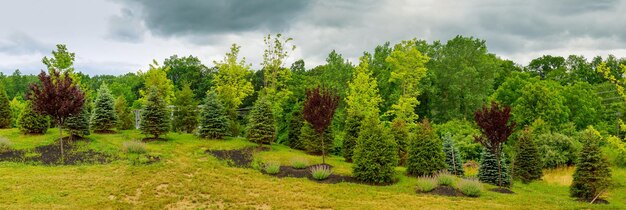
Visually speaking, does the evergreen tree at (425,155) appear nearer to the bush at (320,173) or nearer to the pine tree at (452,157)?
the pine tree at (452,157)

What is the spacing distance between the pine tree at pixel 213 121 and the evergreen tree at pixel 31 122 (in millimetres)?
8908

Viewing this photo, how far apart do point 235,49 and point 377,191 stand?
2118 cm

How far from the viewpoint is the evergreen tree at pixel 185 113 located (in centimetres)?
3094

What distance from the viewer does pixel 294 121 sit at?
96.5 ft

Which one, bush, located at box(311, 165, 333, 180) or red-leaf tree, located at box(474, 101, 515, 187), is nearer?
red-leaf tree, located at box(474, 101, 515, 187)

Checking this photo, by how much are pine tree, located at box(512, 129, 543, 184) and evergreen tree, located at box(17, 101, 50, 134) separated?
27.2 m

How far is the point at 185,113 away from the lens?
3131cm

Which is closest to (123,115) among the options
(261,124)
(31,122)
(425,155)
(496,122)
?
(31,122)

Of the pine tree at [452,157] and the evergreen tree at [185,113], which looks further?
the evergreen tree at [185,113]

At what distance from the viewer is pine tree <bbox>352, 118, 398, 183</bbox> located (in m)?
18.2

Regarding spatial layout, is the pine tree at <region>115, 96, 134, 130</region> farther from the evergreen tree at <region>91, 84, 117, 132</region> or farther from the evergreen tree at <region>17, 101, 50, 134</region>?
the evergreen tree at <region>17, 101, 50, 134</region>

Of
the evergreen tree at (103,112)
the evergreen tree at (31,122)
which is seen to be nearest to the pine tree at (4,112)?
the evergreen tree at (31,122)

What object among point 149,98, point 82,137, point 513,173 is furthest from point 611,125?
point 82,137

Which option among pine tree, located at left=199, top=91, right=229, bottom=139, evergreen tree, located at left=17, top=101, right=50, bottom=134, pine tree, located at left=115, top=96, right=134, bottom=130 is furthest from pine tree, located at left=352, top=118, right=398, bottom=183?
pine tree, located at left=115, top=96, right=134, bottom=130
